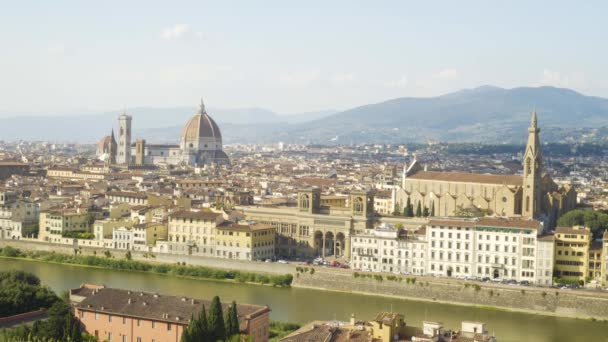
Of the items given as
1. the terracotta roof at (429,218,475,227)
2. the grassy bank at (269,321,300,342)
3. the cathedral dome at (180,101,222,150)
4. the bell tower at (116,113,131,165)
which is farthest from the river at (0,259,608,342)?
the cathedral dome at (180,101,222,150)

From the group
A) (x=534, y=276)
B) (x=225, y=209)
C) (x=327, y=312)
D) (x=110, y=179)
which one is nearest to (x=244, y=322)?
(x=327, y=312)

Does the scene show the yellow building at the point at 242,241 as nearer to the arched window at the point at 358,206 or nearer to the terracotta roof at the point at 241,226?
the terracotta roof at the point at 241,226

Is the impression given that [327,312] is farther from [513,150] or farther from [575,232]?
[513,150]

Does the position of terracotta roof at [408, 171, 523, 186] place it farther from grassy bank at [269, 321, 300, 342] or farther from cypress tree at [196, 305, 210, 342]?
cypress tree at [196, 305, 210, 342]

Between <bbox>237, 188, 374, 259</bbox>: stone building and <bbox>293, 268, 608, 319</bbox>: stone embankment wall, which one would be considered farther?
<bbox>237, 188, 374, 259</bbox>: stone building

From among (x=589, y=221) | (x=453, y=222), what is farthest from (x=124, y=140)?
(x=453, y=222)

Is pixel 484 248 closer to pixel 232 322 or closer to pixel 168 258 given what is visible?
pixel 168 258

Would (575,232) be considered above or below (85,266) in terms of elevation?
above
